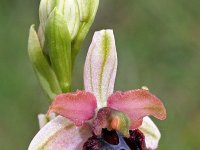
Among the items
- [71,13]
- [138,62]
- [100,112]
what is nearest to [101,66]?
[100,112]

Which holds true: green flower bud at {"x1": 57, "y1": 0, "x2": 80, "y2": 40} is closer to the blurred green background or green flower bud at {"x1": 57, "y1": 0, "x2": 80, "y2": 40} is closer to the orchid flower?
the orchid flower

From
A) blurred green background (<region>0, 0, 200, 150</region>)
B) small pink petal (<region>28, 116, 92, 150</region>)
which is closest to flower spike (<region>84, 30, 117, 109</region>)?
small pink petal (<region>28, 116, 92, 150</region>)

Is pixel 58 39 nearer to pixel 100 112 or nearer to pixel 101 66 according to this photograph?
pixel 101 66

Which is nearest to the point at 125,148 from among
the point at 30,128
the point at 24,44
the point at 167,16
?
the point at 30,128

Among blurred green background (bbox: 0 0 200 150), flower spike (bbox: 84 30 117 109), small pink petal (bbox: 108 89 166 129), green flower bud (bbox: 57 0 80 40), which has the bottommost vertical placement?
blurred green background (bbox: 0 0 200 150)

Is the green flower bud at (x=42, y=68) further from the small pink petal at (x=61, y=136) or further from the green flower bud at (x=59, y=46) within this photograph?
the small pink petal at (x=61, y=136)

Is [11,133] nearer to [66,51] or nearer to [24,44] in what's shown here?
[24,44]

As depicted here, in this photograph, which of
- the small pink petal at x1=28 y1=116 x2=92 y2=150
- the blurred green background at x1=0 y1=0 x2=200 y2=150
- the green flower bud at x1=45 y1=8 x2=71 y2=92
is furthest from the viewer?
the blurred green background at x1=0 y1=0 x2=200 y2=150
